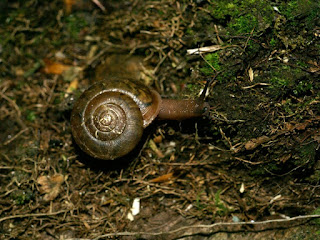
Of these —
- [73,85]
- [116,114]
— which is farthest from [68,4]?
[116,114]

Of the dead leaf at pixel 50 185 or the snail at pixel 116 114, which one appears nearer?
the snail at pixel 116 114

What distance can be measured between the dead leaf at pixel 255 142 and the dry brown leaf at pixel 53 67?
7.44ft

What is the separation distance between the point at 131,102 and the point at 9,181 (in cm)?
166

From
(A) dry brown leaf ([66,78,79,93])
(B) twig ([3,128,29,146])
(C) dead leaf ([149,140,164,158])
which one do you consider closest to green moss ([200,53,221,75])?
(C) dead leaf ([149,140,164,158])

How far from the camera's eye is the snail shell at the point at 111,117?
9.53 feet

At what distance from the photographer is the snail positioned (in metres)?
2.91

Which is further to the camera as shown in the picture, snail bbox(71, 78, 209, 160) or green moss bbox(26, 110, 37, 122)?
green moss bbox(26, 110, 37, 122)

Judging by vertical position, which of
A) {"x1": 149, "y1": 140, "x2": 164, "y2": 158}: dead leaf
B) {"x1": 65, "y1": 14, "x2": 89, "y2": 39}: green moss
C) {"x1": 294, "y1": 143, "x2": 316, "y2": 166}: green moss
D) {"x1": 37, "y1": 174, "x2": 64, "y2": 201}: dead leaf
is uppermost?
{"x1": 65, "y1": 14, "x2": 89, "y2": 39}: green moss

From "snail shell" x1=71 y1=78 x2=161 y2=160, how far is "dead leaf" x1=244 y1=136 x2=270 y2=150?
36.5 inches

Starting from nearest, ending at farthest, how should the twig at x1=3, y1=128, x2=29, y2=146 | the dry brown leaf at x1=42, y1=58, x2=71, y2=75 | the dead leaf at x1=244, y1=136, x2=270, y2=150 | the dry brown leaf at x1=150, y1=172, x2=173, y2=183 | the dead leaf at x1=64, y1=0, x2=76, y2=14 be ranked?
1. the dead leaf at x1=244, y1=136, x2=270, y2=150
2. the dry brown leaf at x1=150, y1=172, x2=173, y2=183
3. the twig at x1=3, y1=128, x2=29, y2=146
4. the dry brown leaf at x1=42, y1=58, x2=71, y2=75
5. the dead leaf at x1=64, y1=0, x2=76, y2=14

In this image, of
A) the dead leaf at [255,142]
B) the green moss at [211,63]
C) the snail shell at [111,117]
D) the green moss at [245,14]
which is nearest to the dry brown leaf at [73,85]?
the snail shell at [111,117]

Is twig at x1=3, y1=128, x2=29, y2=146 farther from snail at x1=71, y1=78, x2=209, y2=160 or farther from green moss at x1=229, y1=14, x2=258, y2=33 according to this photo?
green moss at x1=229, y1=14, x2=258, y2=33

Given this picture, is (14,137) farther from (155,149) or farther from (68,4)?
(68,4)

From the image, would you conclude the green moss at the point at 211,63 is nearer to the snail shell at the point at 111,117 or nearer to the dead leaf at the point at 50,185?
the snail shell at the point at 111,117
